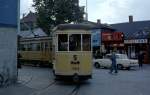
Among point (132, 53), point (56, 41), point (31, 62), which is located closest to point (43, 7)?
point (132, 53)

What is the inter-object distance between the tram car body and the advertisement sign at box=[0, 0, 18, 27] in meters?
16.5

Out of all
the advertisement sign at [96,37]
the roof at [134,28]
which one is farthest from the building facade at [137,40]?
the advertisement sign at [96,37]

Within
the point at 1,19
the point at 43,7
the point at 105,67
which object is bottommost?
the point at 105,67

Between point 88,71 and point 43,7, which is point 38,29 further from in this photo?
point 88,71

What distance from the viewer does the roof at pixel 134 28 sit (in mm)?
60669

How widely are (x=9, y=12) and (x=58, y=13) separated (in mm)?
40104

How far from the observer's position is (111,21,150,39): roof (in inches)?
2389

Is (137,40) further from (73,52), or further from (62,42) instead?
(73,52)

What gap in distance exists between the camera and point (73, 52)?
23.4 meters

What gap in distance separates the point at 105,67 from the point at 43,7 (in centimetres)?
2532

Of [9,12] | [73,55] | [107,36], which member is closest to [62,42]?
[73,55]

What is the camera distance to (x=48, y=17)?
6306cm

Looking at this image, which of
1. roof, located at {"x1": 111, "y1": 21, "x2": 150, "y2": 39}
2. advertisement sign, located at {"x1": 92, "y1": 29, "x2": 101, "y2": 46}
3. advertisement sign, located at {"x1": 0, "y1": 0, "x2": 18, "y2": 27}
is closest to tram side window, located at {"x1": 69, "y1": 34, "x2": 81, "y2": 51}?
advertisement sign, located at {"x1": 0, "y1": 0, "x2": 18, "y2": 27}

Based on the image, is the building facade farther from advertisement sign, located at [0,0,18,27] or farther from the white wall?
advertisement sign, located at [0,0,18,27]
